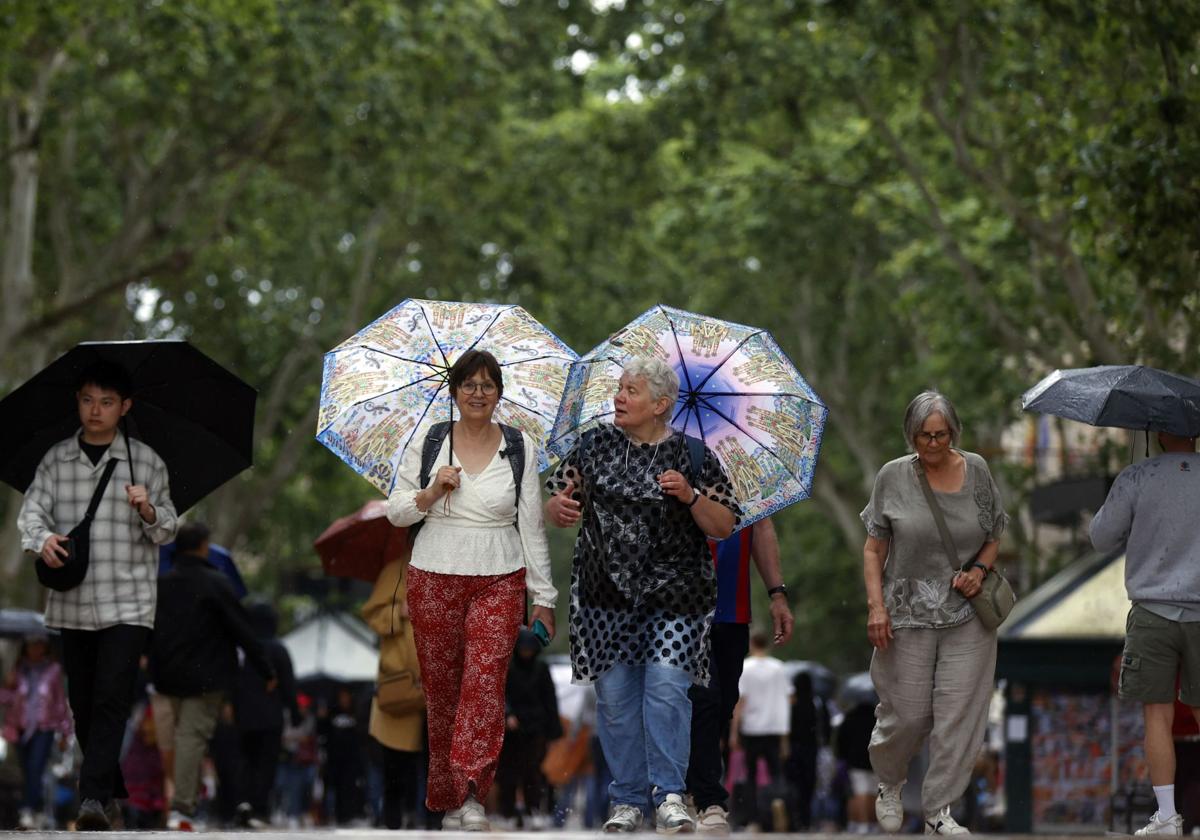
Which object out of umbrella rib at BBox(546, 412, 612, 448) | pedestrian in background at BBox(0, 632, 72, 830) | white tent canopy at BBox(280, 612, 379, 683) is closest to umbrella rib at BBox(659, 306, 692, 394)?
umbrella rib at BBox(546, 412, 612, 448)

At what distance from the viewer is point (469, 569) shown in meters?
8.73

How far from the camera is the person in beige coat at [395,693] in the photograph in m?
11.5

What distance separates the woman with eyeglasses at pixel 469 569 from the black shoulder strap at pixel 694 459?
1.98ft

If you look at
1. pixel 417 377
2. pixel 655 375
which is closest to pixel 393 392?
pixel 417 377

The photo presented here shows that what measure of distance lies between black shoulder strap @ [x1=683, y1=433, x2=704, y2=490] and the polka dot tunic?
14 mm

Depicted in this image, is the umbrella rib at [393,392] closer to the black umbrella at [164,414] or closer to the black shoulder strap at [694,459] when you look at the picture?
the black umbrella at [164,414]

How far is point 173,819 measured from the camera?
13.0 meters

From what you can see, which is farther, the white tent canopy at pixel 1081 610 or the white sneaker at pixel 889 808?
the white tent canopy at pixel 1081 610

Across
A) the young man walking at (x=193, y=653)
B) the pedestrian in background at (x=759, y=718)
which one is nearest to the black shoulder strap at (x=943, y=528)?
the young man walking at (x=193, y=653)

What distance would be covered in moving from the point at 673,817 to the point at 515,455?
1548 millimetres

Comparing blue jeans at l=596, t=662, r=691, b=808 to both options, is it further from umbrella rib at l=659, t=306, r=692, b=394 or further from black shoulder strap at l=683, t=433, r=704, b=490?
umbrella rib at l=659, t=306, r=692, b=394

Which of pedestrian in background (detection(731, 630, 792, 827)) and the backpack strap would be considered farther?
pedestrian in background (detection(731, 630, 792, 827))

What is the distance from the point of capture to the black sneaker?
8969 mm

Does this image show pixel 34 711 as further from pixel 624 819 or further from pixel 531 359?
pixel 624 819
